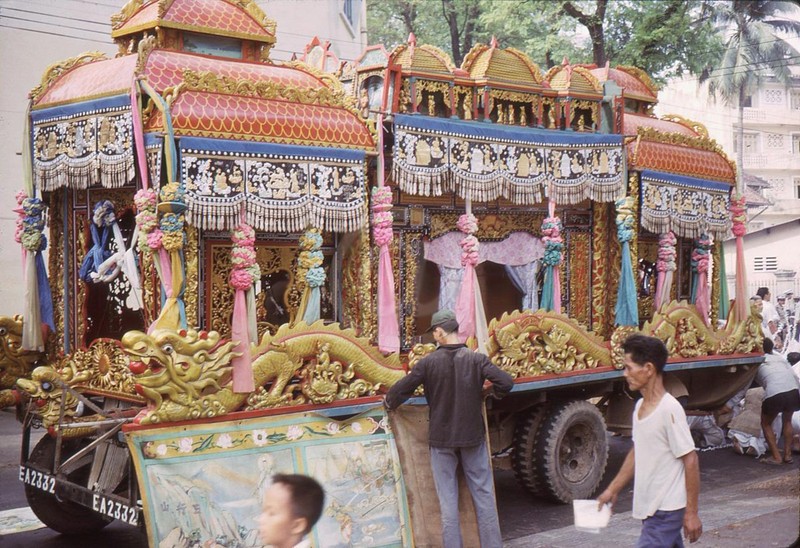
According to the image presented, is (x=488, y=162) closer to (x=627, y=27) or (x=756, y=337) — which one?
(x=756, y=337)

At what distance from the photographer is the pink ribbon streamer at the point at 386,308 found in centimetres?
768

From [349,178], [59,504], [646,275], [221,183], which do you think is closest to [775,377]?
[646,275]

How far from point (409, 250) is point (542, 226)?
1.37 m

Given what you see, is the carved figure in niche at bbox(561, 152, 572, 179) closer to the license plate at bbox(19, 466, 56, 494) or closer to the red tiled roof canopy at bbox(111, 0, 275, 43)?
the red tiled roof canopy at bbox(111, 0, 275, 43)

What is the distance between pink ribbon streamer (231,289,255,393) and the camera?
6578 mm

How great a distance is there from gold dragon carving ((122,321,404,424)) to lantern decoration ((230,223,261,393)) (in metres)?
0.07

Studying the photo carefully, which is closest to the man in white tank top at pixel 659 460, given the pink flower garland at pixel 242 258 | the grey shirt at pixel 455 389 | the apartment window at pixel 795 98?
the grey shirt at pixel 455 389

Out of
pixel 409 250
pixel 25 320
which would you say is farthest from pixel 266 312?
pixel 25 320

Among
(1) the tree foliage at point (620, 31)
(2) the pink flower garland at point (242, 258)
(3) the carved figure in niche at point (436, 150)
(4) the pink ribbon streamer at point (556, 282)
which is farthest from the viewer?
(1) the tree foliage at point (620, 31)

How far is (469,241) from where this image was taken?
8.38 metres

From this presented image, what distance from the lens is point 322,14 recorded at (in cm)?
2036

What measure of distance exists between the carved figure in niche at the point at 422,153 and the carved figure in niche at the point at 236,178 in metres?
1.73

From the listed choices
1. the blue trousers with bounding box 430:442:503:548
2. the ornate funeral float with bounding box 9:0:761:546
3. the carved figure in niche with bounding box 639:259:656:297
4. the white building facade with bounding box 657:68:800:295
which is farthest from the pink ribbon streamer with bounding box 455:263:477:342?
the white building facade with bounding box 657:68:800:295

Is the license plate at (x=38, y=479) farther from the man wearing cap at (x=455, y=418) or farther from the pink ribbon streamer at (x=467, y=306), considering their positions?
the pink ribbon streamer at (x=467, y=306)
